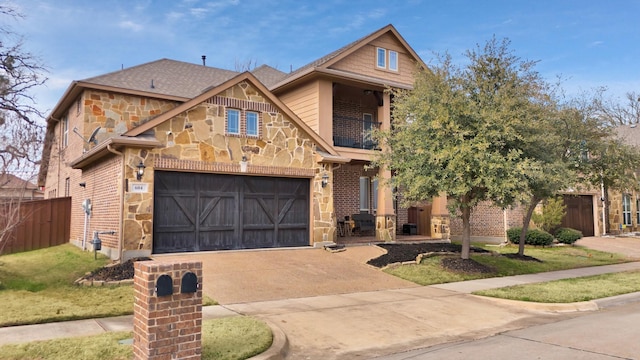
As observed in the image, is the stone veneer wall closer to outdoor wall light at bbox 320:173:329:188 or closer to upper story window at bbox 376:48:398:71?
outdoor wall light at bbox 320:173:329:188

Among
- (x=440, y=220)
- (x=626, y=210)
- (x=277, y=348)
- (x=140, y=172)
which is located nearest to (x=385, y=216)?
(x=440, y=220)

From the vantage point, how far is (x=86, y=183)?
16453mm

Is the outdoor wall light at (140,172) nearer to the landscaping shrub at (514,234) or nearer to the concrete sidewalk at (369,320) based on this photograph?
the concrete sidewalk at (369,320)

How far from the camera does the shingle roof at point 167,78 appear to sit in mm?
18234

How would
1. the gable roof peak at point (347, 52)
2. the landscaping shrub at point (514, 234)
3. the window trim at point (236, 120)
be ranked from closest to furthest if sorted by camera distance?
1. the window trim at point (236, 120)
2. the gable roof peak at point (347, 52)
3. the landscaping shrub at point (514, 234)

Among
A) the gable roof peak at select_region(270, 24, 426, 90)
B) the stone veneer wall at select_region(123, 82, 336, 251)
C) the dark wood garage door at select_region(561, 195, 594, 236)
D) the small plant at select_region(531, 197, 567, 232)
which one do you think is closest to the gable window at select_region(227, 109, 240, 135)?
the stone veneer wall at select_region(123, 82, 336, 251)

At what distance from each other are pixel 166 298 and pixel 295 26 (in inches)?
990

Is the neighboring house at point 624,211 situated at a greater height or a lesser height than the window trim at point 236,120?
lesser

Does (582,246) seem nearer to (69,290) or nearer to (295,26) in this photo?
(295,26)

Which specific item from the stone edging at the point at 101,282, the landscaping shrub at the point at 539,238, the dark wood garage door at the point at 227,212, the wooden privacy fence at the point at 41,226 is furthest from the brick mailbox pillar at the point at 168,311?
the landscaping shrub at the point at 539,238

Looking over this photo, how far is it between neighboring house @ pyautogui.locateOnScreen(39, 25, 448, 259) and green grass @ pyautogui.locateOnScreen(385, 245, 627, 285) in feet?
11.3

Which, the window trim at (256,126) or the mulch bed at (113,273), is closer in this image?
the mulch bed at (113,273)

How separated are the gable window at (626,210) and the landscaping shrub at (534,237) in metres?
12.0

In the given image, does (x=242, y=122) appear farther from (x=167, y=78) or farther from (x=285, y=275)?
(x=167, y=78)
